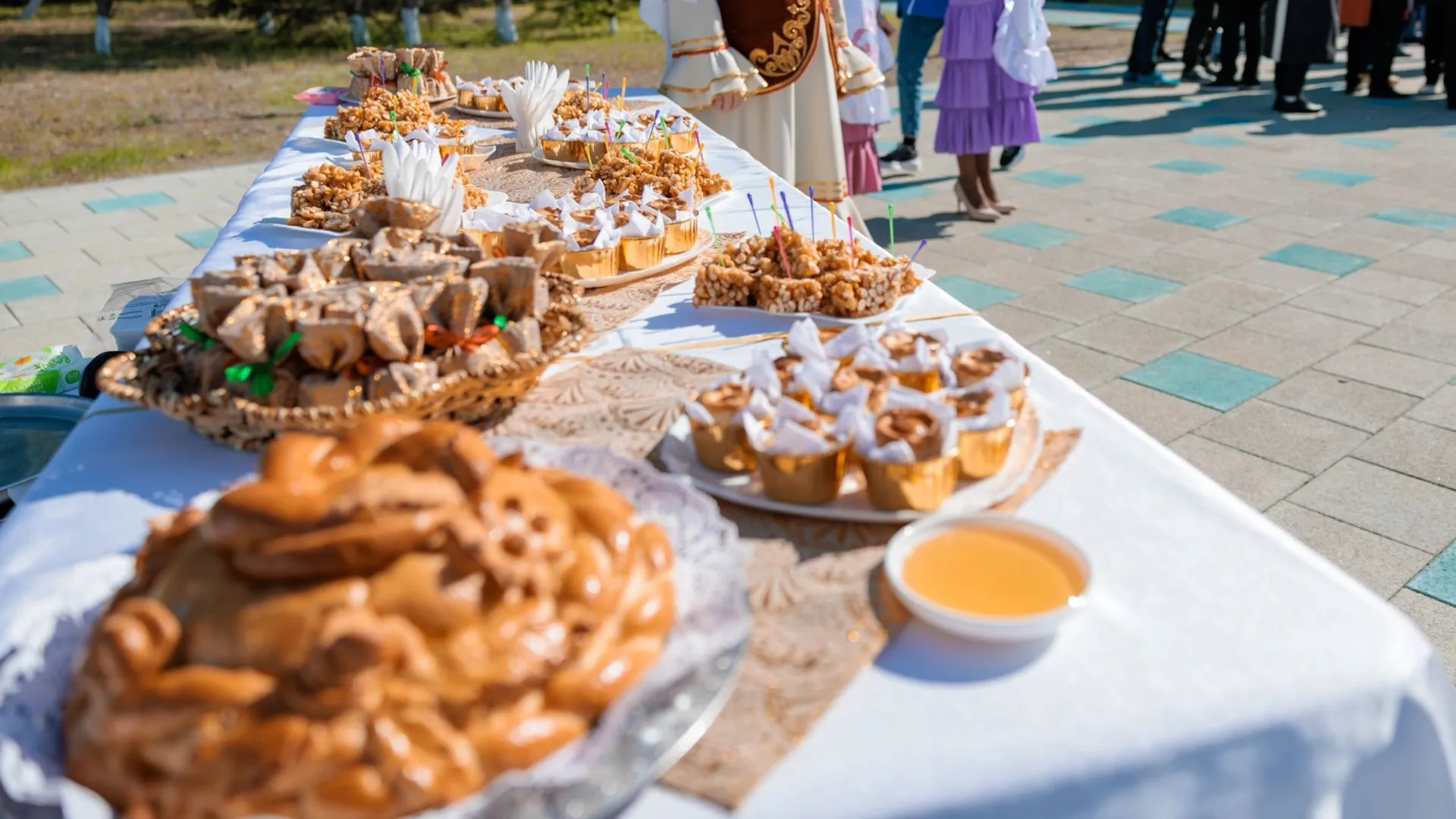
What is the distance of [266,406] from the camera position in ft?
4.27

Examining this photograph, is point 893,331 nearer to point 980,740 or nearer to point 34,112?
point 980,740

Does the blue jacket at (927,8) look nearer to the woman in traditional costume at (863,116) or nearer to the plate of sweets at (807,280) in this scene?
the woman in traditional costume at (863,116)

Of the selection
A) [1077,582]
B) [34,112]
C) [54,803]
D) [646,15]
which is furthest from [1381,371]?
[34,112]

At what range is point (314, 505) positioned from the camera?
0.81m

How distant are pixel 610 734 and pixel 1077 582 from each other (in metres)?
0.48

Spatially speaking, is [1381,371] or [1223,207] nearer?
[1381,371]

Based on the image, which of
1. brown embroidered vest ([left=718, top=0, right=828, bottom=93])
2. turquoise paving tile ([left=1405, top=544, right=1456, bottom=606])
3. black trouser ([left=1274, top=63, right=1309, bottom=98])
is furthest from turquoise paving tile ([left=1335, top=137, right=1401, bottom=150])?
turquoise paving tile ([left=1405, top=544, right=1456, bottom=606])

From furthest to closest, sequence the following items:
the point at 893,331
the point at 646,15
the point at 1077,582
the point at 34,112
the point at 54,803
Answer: the point at 34,112 < the point at 646,15 < the point at 893,331 < the point at 1077,582 < the point at 54,803

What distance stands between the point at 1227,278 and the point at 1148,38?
5.31m

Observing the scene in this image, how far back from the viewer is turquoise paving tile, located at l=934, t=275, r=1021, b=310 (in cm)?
436

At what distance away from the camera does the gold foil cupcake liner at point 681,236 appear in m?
2.10

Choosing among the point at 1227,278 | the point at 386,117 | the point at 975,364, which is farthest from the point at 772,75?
the point at 975,364

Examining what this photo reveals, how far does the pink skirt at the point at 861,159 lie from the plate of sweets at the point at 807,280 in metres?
2.91

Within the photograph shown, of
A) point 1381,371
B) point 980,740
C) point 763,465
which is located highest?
point 763,465
